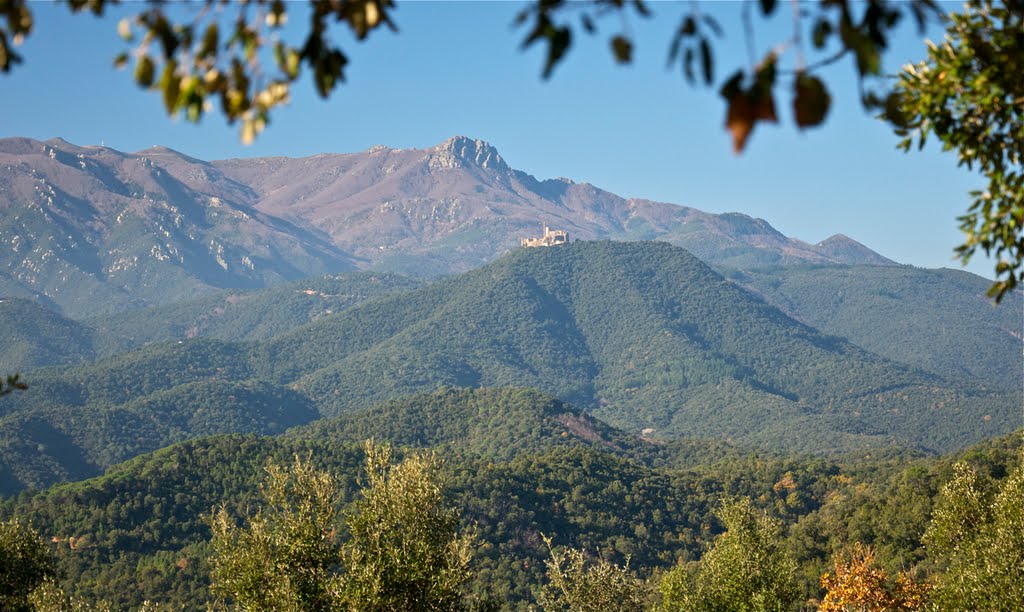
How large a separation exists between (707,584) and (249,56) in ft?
113

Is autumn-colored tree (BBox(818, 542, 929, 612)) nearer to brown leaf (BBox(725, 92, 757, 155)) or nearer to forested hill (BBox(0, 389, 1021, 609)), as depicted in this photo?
forested hill (BBox(0, 389, 1021, 609))

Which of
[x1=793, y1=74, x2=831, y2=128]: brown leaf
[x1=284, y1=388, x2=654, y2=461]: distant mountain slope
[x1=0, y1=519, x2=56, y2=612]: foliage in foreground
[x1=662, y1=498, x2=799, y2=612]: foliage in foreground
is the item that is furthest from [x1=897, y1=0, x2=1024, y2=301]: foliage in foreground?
[x1=284, y1=388, x2=654, y2=461]: distant mountain slope

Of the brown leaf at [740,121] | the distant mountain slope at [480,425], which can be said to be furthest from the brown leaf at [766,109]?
the distant mountain slope at [480,425]

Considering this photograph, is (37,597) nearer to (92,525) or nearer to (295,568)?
(295,568)

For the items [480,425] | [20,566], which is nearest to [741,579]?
[20,566]

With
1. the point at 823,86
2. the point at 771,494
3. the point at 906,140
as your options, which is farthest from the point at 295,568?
the point at 771,494

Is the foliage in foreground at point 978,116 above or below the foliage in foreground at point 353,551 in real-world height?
above

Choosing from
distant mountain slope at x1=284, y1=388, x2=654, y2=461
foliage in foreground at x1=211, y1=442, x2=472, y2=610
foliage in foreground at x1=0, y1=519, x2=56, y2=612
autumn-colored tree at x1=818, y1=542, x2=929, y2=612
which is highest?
foliage in foreground at x1=211, y1=442, x2=472, y2=610

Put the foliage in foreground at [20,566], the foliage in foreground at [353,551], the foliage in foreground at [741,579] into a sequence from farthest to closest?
the foliage in foreground at [741,579] → the foliage in foreground at [20,566] → the foliage in foreground at [353,551]

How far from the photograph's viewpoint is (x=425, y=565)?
20.9 meters

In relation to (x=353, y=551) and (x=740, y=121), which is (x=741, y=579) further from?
(x=740, y=121)

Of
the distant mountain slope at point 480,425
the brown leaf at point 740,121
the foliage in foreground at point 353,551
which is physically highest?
the brown leaf at point 740,121

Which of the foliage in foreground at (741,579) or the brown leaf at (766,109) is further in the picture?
the foliage in foreground at (741,579)

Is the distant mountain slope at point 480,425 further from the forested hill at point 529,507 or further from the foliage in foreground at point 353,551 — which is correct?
the foliage in foreground at point 353,551
